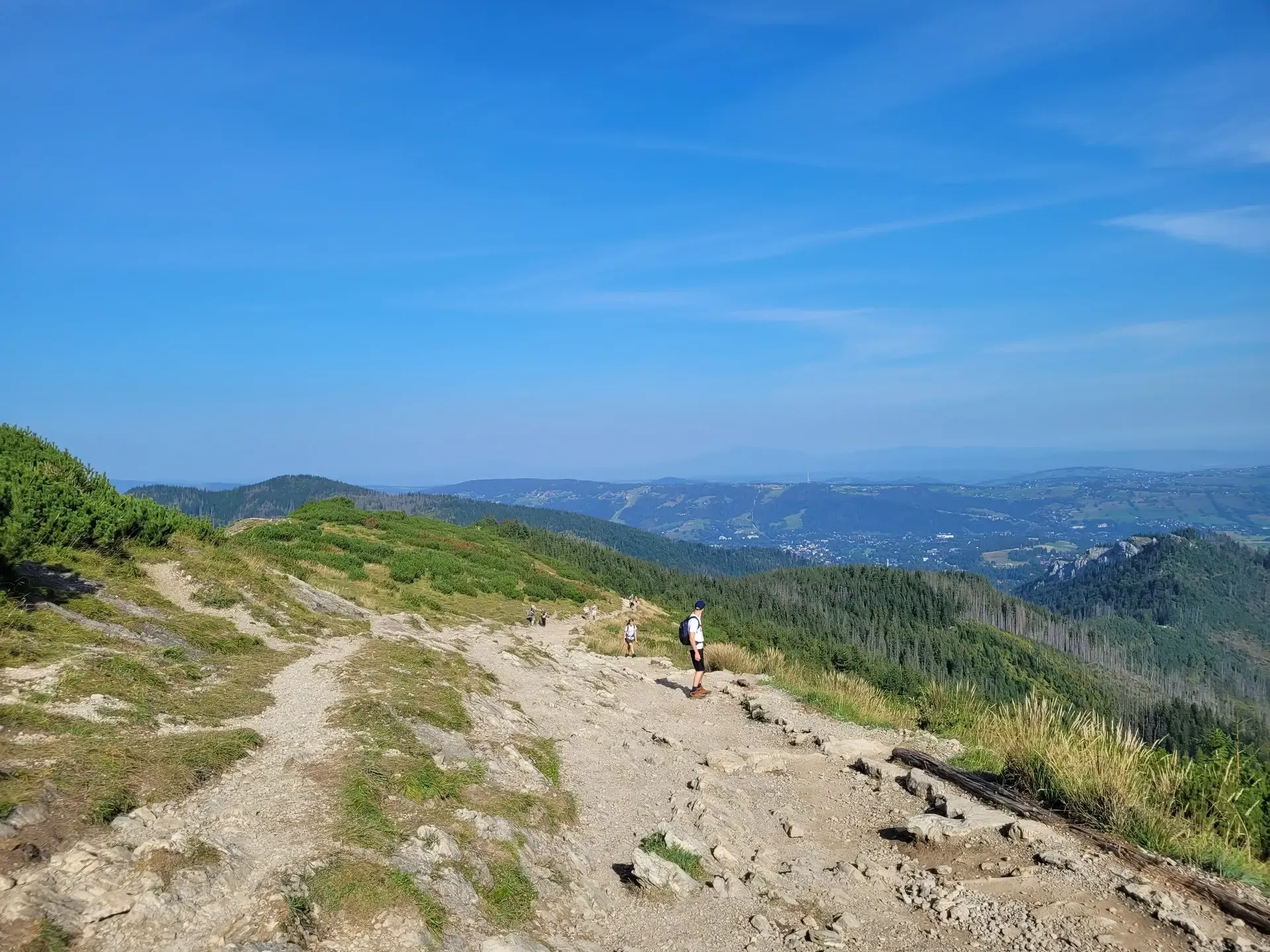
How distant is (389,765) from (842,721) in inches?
415

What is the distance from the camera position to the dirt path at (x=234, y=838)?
209 inches

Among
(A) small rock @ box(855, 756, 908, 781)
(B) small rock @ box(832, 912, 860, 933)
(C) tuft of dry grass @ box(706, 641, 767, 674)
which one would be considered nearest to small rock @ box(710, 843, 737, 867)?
(B) small rock @ box(832, 912, 860, 933)

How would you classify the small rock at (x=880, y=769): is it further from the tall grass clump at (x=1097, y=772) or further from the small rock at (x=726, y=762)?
the small rock at (x=726, y=762)

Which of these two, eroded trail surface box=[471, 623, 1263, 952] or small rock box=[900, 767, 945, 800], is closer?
eroded trail surface box=[471, 623, 1263, 952]

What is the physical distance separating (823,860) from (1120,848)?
3434 mm

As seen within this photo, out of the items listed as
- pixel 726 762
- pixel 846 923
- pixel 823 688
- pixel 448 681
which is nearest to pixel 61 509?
pixel 448 681

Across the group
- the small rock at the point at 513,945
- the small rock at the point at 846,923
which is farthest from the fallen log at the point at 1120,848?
the small rock at the point at 513,945

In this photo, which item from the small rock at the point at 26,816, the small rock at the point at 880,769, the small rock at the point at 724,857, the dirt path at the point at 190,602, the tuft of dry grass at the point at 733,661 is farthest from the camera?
the tuft of dry grass at the point at 733,661

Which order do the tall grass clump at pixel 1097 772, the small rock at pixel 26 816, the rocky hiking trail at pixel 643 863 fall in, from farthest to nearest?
the tall grass clump at pixel 1097 772 → the small rock at pixel 26 816 → the rocky hiking trail at pixel 643 863

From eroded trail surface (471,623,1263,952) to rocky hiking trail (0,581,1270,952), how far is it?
29 millimetres

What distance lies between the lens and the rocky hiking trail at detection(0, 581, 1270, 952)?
567 cm

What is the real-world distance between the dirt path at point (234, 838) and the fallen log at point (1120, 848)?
878 cm

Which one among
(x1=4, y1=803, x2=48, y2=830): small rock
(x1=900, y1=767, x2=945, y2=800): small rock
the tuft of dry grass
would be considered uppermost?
(x1=4, y1=803, x2=48, y2=830): small rock

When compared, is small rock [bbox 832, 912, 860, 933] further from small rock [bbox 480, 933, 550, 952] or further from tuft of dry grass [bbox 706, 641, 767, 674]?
tuft of dry grass [bbox 706, 641, 767, 674]
